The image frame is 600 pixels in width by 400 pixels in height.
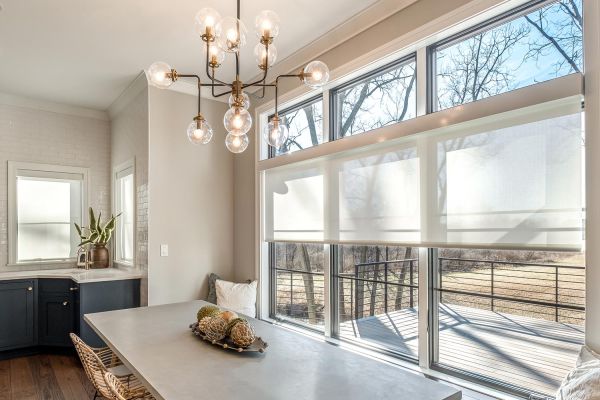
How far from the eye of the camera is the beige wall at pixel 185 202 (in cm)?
381

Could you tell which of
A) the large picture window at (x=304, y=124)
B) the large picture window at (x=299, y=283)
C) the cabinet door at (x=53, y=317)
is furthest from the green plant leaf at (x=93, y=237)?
the large picture window at (x=304, y=124)

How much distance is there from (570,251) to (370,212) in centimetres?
123

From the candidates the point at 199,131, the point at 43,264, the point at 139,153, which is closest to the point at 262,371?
the point at 199,131

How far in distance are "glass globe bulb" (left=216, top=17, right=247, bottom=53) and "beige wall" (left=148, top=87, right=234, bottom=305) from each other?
234cm

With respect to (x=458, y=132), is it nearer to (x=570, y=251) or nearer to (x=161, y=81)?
(x=570, y=251)

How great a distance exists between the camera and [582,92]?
1702 mm

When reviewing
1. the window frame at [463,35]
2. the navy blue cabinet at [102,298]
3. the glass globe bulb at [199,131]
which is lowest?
the navy blue cabinet at [102,298]

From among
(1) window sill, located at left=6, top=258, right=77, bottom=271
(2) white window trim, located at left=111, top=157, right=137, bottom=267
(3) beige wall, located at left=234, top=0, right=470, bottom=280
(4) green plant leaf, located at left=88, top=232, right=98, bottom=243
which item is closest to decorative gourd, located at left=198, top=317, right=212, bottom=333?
(3) beige wall, located at left=234, top=0, right=470, bottom=280

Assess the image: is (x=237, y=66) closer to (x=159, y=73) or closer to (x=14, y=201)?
(x=159, y=73)

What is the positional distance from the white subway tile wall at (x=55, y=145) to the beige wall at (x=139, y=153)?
0.64m

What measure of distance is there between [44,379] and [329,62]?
3.60m

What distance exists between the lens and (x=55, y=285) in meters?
3.98

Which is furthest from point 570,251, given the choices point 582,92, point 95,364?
point 95,364

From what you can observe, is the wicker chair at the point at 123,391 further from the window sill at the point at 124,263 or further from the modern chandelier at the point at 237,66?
the window sill at the point at 124,263
